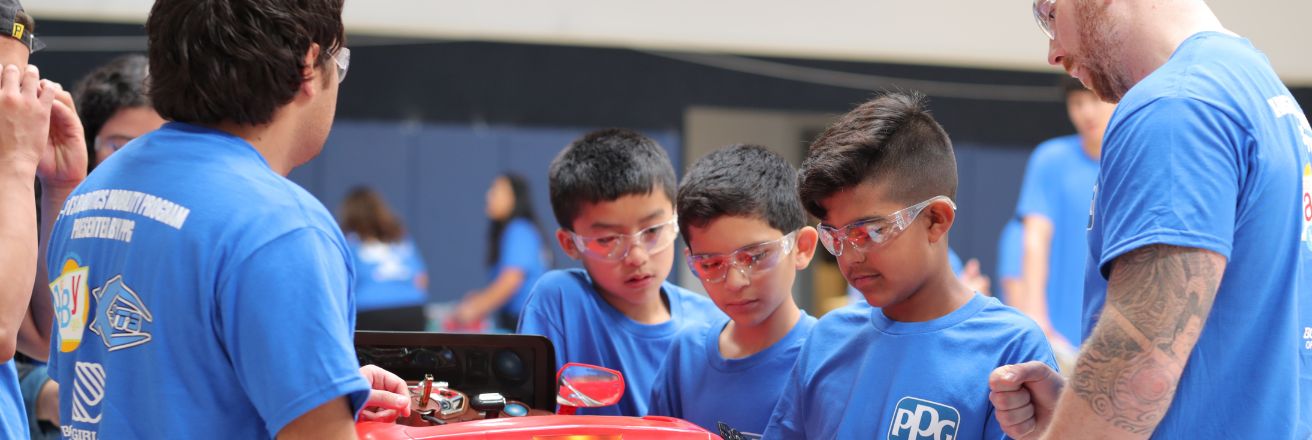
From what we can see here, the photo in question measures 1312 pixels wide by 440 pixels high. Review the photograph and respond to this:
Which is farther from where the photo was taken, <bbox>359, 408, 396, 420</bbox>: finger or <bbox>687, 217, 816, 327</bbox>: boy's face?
<bbox>687, 217, 816, 327</bbox>: boy's face

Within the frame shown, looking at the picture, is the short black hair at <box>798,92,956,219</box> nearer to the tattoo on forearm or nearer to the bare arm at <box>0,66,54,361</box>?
the tattoo on forearm

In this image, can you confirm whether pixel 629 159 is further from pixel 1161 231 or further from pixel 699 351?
pixel 1161 231

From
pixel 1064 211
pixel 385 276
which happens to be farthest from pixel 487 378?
pixel 385 276

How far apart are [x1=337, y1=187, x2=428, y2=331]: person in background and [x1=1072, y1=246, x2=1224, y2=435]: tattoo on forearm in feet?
17.7

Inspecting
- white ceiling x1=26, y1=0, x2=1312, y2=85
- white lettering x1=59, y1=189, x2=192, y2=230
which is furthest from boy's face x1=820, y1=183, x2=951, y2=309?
white ceiling x1=26, y1=0, x2=1312, y2=85

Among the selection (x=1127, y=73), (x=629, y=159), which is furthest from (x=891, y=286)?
(x=629, y=159)

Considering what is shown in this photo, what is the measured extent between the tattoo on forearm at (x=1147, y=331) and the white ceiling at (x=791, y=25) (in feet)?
21.3

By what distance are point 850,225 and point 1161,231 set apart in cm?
57

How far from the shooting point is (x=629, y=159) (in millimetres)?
2564

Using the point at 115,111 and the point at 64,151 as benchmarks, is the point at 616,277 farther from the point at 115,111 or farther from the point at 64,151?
the point at 115,111

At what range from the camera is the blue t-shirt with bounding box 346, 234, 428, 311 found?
654 cm

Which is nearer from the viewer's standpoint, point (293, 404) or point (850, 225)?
point (293, 404)

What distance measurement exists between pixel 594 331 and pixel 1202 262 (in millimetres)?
1397

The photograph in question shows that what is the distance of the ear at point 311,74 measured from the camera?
1.40 meters
